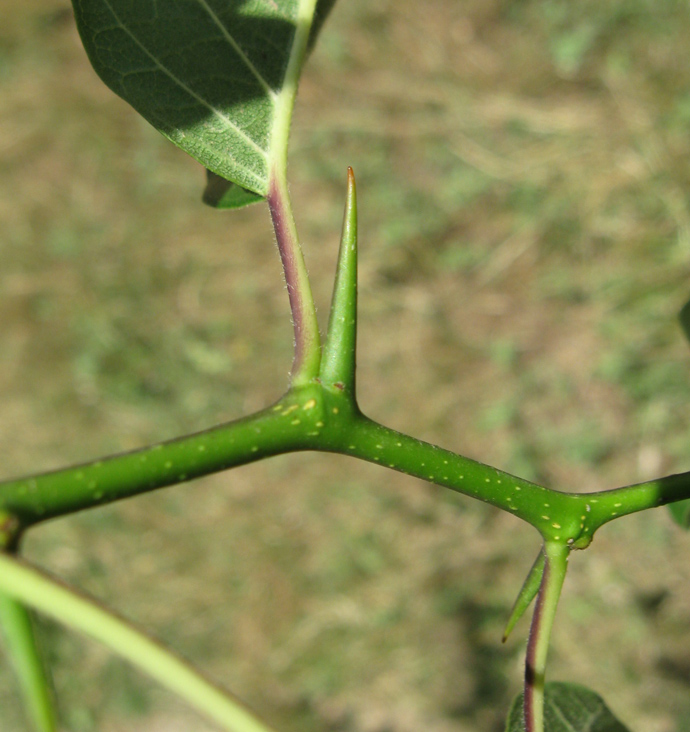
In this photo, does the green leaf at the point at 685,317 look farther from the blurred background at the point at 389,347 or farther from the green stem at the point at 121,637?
the blurred background at the point at 389,347

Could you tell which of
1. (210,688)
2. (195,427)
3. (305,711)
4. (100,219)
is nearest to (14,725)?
(305,711)

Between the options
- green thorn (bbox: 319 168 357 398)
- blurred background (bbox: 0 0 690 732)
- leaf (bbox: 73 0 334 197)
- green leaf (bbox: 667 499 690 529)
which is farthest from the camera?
blurred background (bbox: 0 0 690 732)

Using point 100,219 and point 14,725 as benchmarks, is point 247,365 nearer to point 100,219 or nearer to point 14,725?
point 100,219

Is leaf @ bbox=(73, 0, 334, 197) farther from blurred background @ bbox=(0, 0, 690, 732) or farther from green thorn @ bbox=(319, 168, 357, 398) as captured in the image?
blurred background @ bbox=(0, 0, 690, 732)

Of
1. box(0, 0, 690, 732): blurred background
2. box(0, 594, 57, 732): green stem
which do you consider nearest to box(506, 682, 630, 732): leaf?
box(0, 594, 57, 732): green stem

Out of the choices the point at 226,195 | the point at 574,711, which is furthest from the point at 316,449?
the point at 574,711

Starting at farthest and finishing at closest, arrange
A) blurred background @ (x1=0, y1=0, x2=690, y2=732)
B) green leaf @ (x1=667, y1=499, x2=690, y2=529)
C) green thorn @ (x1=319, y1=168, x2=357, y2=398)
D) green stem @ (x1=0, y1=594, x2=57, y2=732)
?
1. blurred background @ (x1=0, y1=0, x2=690, y2=732)
2. green leaf @ (x1=667, y1=499, x2=690, y2=529)
3. green thorn @ (x1=319, y1=168, x2=357, y2=398)
4. green stem @ (x1=0, y1=594, x2=57, y2=732)
